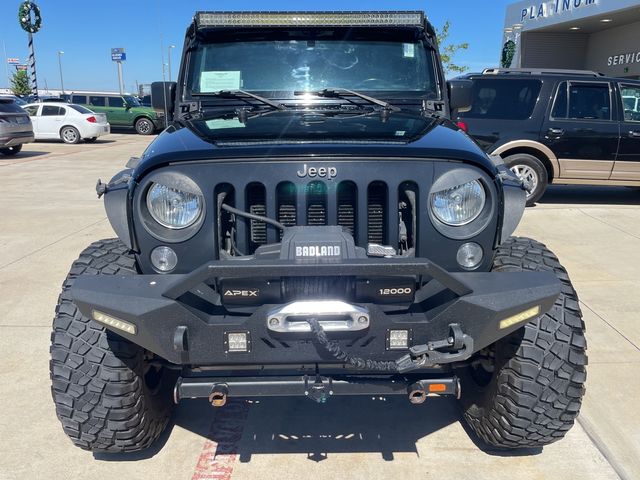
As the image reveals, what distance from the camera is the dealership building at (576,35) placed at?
19875 millimetres

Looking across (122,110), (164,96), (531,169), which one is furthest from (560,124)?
(122,110)

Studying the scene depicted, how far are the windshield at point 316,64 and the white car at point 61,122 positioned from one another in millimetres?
18015

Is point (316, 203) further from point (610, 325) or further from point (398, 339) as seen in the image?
point (610, 325)

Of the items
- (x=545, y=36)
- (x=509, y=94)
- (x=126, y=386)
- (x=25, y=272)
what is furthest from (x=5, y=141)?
(x=545, y=36)

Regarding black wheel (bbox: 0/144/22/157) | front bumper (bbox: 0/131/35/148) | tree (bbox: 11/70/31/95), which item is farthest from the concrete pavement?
tree (bbox: 11/70/31/95)

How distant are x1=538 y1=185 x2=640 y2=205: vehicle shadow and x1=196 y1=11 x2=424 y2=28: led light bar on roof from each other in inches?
245

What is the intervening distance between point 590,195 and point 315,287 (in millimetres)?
8887

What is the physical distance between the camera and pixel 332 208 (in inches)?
93.0

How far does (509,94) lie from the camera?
8.38m

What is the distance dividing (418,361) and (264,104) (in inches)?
73.6

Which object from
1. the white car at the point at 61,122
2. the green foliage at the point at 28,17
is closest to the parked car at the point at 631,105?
the white car at the point at 61,122

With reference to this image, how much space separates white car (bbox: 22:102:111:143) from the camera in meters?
19.8

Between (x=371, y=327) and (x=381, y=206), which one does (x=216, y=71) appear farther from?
(x=371, y=327)

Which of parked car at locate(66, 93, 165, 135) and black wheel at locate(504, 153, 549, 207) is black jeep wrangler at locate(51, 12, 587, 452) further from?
parked car at locate(66, 93, 165, 135)
